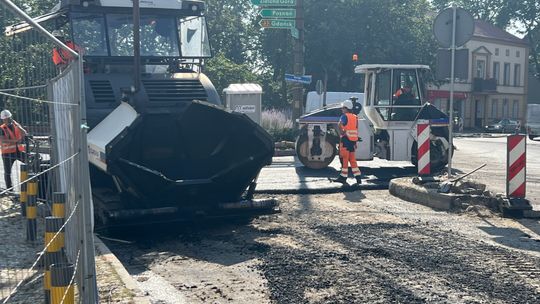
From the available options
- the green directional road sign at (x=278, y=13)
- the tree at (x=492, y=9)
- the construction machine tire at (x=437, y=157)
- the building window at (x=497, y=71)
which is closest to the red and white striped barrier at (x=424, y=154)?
the construction machine tire at (x=437, y=157)

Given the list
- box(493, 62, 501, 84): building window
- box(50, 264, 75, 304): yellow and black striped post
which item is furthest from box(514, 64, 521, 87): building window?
box(50, 264, 75, 304): yellow and black striped post

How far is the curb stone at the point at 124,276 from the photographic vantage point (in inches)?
211

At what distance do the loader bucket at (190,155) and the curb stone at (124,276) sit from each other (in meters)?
1.27

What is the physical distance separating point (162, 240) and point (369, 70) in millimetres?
9594

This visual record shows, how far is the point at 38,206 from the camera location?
4801 millimetres

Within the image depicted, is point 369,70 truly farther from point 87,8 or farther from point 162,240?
point 162,240

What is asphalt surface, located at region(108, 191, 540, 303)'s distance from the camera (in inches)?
235

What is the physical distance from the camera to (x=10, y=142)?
4652 millimetres

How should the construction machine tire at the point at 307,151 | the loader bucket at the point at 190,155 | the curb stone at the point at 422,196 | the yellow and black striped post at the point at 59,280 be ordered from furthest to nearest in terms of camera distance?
the construction machine tire at the point at 307,151 → the curb stone at the point at 422,196 → the loader bucket at the point at 190,155 → the yellow and black striped post at the point at 59,280

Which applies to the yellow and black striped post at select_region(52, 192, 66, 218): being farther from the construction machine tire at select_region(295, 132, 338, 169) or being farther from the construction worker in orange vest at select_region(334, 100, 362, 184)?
the construction machine tire at select_region(295, 132, 338, 169)

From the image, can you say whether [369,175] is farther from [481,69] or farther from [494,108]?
[494,108]

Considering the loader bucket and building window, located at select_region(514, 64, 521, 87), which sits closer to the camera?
the loader bucket

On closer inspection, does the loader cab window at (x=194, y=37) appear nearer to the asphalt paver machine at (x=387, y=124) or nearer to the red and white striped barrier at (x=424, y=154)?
the red and white striped barrier at (x=424, y=154)

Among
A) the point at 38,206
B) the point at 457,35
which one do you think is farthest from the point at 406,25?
the point at 38,206
